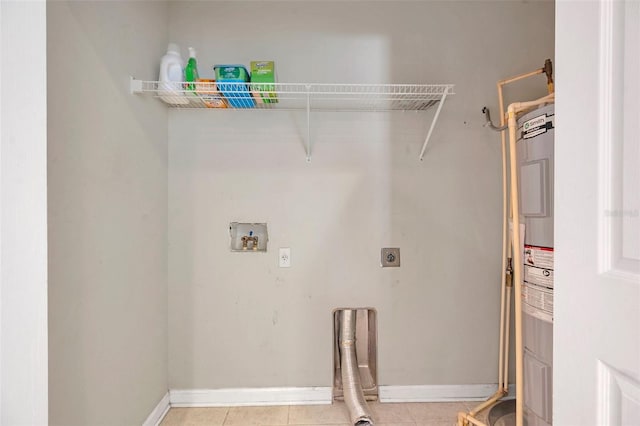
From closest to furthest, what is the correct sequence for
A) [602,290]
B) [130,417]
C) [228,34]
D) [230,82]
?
[602,290] → [130,417] → [230,82] → [228,34]

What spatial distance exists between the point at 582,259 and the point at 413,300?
4.36ft

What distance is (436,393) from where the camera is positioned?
1.90m

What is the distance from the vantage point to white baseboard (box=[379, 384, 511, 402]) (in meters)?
1.89

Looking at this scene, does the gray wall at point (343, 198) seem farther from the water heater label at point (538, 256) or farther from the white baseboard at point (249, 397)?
the water heater label at point (538, 256)

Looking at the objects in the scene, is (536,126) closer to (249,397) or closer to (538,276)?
(538,276)

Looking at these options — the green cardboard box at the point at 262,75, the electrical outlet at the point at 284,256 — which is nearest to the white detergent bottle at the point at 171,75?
the green cardboard box at the point at 262,75

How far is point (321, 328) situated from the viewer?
6.22 feet

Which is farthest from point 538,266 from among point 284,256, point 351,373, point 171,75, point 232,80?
point 171,75

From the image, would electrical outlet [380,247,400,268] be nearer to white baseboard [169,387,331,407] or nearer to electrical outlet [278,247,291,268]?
electrical outlet [278,247,291,268]

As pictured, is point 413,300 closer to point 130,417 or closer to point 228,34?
point 130,417

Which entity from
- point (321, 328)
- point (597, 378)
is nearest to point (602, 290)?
point (597, 378)

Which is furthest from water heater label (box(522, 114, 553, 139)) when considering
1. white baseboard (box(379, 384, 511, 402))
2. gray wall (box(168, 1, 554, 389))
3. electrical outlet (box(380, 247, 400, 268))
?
white baseboard (box(379, 384, 511, 402))

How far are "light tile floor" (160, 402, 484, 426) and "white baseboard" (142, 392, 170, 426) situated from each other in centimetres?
3

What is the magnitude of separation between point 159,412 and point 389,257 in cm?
151
